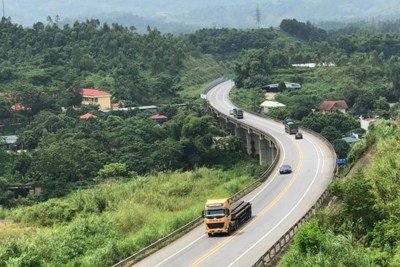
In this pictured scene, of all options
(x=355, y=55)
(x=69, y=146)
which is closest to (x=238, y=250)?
(x=69, y=146)

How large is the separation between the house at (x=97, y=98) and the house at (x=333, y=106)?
38.0 m

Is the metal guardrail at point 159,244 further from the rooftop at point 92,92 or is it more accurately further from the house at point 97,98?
the rooftop at point 92,92

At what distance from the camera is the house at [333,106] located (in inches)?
4246

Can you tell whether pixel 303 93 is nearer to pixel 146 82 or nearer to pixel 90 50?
pixel 146 82

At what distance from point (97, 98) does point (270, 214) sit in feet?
254

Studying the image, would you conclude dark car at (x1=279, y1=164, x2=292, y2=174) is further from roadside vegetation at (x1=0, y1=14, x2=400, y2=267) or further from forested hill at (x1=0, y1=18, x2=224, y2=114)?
forested hill at (x1=0, y1=18, x2=224, y2=114)

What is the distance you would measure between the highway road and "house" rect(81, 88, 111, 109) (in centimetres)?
4976

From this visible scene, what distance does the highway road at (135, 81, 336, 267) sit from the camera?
3444 centimetres

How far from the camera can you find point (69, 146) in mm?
81000

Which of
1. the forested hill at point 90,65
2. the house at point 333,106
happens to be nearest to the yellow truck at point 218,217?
the house at point 333,106

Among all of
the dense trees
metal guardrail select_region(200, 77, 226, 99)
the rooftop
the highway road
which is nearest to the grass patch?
the highway road

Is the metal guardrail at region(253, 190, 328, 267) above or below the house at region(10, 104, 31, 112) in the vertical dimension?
above

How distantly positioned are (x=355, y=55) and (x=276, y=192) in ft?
388

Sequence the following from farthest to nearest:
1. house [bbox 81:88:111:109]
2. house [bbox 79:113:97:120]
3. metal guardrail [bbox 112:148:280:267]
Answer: house [bbox 81:88:111:109] → house [bbox 79:113:97:120] → metal guardrail [bbox 112:148:280:267]
